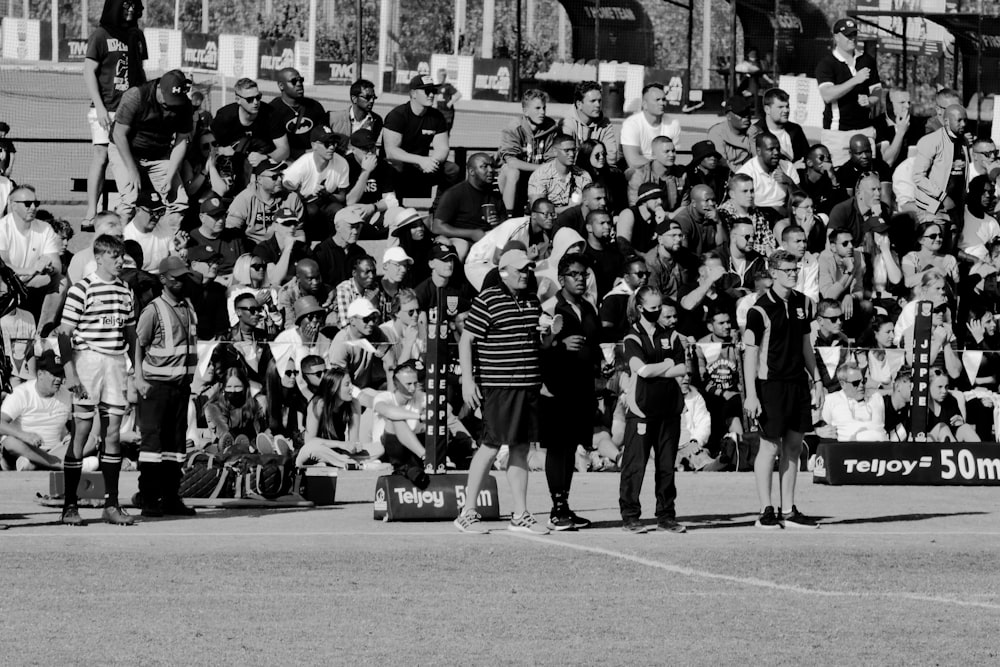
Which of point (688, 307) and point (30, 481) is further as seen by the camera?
point (688, 307)

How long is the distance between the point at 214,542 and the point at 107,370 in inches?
55.7

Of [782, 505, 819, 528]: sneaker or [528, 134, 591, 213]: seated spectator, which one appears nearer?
[782, 505, 819, 528]: sneaker

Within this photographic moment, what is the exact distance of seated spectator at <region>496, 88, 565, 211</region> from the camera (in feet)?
61.9

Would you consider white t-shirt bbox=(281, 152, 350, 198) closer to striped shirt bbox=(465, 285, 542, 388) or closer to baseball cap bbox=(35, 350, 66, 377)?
baseball cap bbox=(35, 350, 66, 377)

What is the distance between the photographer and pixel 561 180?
18422 millimetres

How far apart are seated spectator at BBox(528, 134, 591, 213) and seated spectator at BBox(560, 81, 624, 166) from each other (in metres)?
0.83

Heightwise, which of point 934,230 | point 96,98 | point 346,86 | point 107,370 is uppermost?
point 346,86

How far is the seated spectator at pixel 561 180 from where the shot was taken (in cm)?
1834

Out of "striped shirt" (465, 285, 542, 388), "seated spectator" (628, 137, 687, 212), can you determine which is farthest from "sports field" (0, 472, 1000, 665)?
"seated spectator" (628, 137, 687, 212)

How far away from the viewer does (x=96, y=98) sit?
1861cm

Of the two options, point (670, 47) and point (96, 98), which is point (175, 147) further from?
point (670, 47)

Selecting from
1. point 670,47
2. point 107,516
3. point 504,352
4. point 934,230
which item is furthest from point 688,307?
point 670,47

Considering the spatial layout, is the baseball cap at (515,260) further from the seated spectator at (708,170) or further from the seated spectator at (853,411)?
the seated spectator at (708,170)

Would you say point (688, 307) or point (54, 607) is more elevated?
point (688, 307)
